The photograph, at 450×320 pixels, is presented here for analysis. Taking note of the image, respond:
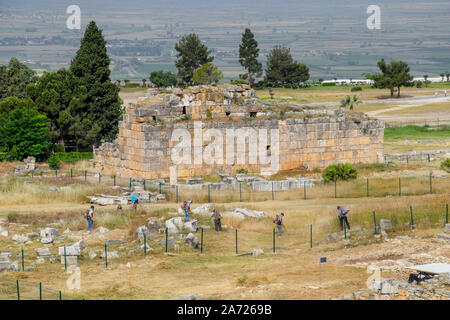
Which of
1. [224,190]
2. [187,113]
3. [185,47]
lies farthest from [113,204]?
[185,47]

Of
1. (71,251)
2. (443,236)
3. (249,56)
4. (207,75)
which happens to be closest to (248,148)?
(443,236)

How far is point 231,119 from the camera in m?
45.3

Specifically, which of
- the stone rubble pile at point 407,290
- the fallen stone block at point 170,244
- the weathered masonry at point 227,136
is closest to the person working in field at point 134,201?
the fallen stone block at point 170,244

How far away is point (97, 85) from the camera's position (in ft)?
199

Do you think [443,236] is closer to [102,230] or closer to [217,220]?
[217,220]

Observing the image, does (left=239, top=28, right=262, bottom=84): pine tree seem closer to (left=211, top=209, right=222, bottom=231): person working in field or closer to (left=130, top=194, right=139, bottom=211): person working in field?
(left=130, top=194, right=139, bottom=211): person working in field

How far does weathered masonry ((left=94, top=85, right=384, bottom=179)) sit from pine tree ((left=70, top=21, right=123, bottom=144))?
13961mm

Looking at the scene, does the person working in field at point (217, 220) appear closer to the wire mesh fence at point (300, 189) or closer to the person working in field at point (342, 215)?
the person working in field at point (342, 215)

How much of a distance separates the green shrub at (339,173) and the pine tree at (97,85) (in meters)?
22.6

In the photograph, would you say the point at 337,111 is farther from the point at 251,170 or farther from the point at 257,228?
the point at 257,228

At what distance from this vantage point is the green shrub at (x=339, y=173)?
42.4 m

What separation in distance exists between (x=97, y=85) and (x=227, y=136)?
1890 centimetres

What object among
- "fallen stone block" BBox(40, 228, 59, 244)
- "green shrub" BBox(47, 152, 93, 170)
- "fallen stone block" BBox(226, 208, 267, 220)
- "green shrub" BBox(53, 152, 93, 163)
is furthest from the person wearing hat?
"green shrub" BBox(53, 152, 93, 163)

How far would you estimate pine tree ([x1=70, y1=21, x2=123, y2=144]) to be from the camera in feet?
199
